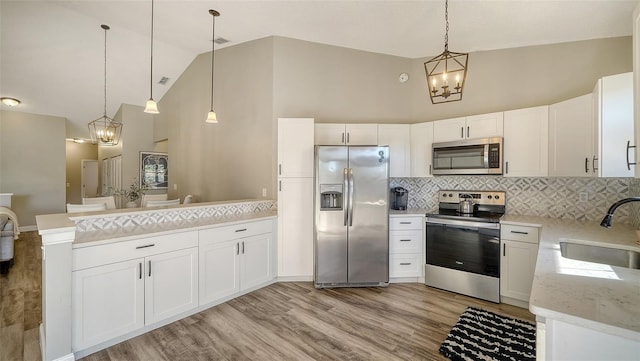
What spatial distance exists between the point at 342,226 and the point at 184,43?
4.47 meters

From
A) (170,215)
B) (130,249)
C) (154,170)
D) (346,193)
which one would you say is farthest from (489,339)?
(154,170)

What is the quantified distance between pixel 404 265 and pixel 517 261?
1.24 m

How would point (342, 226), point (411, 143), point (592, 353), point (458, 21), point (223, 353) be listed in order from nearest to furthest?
point (592, 353), point (223, 353), point (458, 21), point (342, 226), point (411, 143)

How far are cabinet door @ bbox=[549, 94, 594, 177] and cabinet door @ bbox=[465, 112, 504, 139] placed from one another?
1.54 ft

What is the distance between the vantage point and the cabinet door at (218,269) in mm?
2773

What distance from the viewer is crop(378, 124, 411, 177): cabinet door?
12.3 ft

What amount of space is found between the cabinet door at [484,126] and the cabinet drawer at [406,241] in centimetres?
141

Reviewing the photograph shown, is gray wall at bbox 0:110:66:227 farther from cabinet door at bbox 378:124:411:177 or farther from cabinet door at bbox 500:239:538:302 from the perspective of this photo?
cabinet door at bbox 500:239:538:302

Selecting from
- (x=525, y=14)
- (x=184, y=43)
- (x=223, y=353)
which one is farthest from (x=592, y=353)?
(x=184, y=43)

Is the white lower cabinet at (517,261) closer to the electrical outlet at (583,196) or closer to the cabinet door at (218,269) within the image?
the electrical outlet at (583,196)

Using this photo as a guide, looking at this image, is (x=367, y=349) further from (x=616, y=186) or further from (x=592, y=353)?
(x=616, y=186)

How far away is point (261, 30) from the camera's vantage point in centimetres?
394

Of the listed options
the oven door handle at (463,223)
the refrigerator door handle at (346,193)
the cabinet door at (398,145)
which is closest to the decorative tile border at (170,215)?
the refrigerator door handle at (346,193)

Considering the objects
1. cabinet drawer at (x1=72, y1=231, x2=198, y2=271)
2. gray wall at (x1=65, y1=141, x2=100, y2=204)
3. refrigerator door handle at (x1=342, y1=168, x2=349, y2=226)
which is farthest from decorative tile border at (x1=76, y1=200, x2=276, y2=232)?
gray wall at (x1=65, y1=141, x2=100, y2=204)
